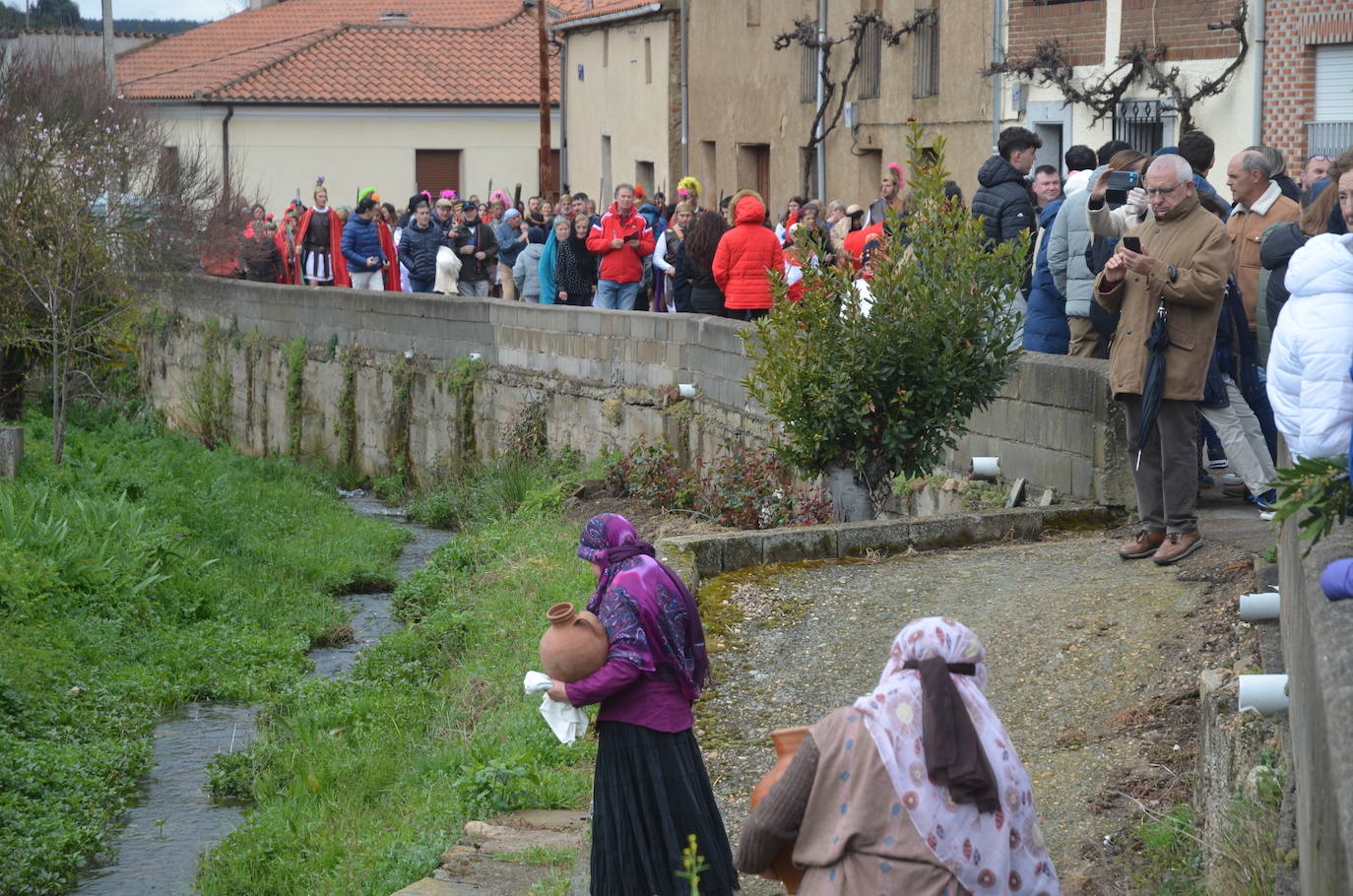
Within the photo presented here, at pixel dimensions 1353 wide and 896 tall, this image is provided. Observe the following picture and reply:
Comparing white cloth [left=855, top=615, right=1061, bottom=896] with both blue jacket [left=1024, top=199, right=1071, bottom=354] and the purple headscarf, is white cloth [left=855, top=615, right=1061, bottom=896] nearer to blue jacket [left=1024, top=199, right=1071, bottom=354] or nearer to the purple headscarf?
the purple headscarf

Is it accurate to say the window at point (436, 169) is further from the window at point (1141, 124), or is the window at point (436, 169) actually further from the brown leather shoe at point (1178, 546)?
the brown leather shoe at point (1178, 546)

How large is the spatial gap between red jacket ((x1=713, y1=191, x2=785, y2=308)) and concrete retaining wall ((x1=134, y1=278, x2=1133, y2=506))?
0.36 meters

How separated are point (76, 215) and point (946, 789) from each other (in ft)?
61.3

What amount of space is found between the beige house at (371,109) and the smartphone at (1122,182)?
36688 mm

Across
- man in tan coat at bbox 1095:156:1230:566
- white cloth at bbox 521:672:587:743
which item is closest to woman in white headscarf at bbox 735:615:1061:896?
white cloth at bbox 521:672:587:743

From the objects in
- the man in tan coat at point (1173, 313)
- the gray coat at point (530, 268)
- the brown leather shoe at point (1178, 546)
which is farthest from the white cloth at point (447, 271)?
the brown leather shoe at point (1178, 546)

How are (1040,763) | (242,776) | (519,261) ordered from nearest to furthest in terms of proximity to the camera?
(1040,763)
(242,776)
(519,261)

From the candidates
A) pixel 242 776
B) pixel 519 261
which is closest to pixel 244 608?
pixel 242 776

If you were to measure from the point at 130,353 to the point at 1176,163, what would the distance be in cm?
2380

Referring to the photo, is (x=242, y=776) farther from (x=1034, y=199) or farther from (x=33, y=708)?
(x=1034, y=199)

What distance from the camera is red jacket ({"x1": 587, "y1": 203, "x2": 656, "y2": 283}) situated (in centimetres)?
1738

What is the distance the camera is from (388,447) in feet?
73.7

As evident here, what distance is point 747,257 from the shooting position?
14.3 metres

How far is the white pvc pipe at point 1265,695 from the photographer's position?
5016mm
